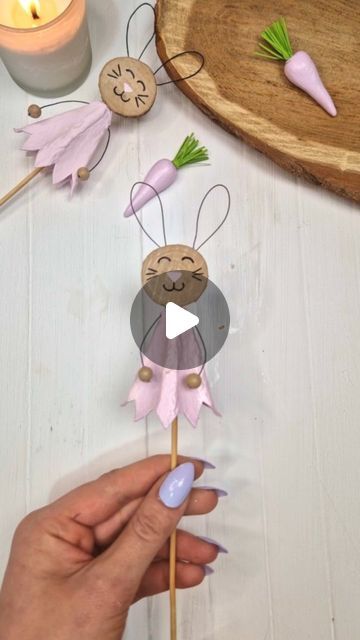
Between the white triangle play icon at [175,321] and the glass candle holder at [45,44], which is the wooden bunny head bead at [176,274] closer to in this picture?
the white triangle play icon at [175,321]

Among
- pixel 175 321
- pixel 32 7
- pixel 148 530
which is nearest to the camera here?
pixel 148 530

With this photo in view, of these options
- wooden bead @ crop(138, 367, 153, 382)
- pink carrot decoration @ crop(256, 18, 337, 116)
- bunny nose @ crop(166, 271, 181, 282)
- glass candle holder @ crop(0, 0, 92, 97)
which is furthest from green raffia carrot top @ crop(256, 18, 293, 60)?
wooden bead @ crop(138, 367, 153, 382)

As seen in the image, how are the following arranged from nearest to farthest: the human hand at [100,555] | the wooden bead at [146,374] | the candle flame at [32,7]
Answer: the human hand at [100,555] → the wooden bead at [146,374] → the candle flame at [32,7]

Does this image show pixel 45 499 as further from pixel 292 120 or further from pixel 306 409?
pixel 292 120

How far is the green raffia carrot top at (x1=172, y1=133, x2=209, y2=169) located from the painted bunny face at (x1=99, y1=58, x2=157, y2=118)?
0.07m

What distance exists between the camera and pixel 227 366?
0.71 metres

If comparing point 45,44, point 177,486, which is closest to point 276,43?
point 45,44

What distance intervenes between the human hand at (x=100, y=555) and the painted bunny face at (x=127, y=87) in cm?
43

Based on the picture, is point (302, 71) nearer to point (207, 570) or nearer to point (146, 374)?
point (146, 374)

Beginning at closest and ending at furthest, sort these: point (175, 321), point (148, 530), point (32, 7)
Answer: point (148, 530) → point (175, 321) → point (32, 7)

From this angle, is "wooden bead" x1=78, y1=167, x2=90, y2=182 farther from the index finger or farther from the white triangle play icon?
the index finger

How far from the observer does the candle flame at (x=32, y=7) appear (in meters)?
0.72
